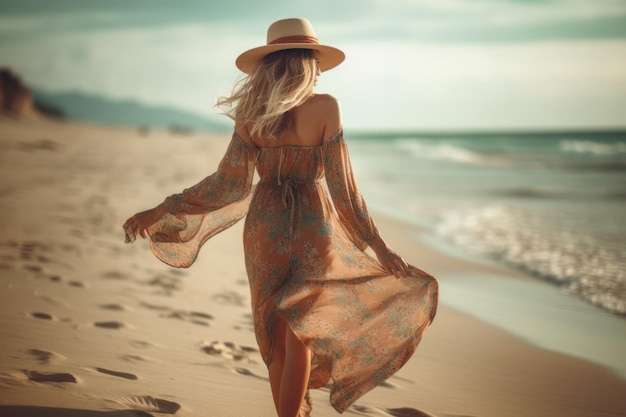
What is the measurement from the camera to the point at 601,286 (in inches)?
238

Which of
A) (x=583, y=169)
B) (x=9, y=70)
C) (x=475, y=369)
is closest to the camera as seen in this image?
(x=475, y=369)

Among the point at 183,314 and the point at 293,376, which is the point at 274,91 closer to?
the point at 293,376

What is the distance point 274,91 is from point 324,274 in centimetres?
80

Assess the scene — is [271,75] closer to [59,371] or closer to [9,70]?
[59,371]

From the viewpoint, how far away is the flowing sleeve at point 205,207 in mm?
2766

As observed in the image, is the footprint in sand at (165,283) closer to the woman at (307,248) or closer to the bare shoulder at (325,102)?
the woman at (307,248)

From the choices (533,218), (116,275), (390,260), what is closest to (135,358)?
(390,260)

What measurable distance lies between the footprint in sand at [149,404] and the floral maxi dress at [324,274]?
0.56 meters

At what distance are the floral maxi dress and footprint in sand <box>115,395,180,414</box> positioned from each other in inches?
21.9

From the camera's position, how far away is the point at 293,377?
252cm

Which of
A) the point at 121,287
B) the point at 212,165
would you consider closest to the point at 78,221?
the point at 121,287

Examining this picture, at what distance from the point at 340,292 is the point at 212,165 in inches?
642

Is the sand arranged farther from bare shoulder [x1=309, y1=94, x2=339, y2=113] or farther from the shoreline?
bare shoulder [x1=309, y1=94, x2=339, y2=113]

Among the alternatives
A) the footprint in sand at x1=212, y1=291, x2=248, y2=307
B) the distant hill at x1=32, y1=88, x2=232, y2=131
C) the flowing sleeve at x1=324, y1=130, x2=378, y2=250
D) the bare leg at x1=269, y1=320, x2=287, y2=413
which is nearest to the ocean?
the footprint in sand at x1=212, y1=291, x2=248, y2=307
